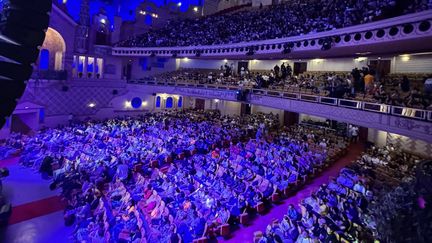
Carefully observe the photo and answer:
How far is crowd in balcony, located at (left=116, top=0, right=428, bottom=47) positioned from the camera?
13803 millimetres

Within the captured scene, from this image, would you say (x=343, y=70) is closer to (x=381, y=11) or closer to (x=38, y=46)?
(x=381, y=11)

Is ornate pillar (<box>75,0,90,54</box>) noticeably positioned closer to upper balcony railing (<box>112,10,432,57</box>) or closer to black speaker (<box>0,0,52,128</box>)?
upper balcony railing (<box>112,10,432,57</box>)

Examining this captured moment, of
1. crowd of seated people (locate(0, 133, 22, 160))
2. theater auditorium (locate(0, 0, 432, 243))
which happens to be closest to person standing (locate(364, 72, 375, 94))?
theater auditorium (locate(0, 0, 432, 243))

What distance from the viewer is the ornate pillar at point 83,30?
25.6 meters

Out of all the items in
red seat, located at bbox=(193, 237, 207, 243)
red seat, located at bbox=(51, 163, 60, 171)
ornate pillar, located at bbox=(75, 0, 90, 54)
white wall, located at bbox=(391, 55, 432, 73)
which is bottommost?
red seat, located at bbox=(193, 237, 207, 243)

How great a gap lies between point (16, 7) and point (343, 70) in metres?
22.5

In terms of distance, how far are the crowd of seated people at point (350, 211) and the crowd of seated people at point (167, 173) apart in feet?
6.09

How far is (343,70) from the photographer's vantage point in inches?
844

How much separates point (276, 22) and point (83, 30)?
17.1 m

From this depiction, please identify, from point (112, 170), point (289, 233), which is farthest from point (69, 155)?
point (289, 233)

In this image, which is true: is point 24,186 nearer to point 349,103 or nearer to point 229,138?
point 229,138

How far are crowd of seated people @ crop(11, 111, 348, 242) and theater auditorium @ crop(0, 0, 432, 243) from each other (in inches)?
2.6

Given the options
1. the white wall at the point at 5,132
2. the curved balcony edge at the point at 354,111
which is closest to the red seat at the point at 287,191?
the curved balcony edge at the point at 354,111

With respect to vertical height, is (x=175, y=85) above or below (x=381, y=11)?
below
